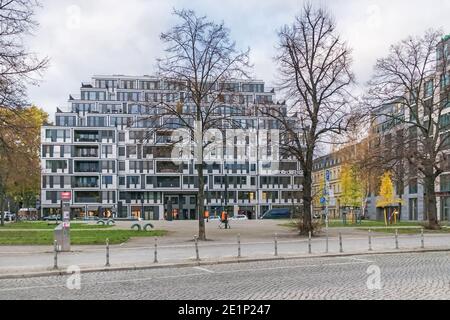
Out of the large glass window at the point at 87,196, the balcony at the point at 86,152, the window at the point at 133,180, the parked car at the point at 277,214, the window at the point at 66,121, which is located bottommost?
the parked car at the point at 277,214

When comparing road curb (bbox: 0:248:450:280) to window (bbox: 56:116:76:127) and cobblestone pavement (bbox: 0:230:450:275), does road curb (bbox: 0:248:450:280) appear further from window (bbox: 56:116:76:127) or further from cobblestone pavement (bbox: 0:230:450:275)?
window (bbox: 56:116:76:127)

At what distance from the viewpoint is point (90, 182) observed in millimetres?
103750

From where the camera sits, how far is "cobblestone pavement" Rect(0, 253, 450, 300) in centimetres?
1171

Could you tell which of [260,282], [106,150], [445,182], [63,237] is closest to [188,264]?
[260,282]

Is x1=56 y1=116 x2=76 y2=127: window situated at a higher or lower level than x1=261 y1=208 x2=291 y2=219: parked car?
higher

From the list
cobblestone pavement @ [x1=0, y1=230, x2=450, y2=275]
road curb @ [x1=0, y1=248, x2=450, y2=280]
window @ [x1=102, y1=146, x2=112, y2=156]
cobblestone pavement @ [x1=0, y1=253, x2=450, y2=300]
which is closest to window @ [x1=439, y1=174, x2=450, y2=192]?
cobblestone pavement @ [x1=0, y1=230, x2=450, y2=275]

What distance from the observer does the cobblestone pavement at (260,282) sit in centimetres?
1171

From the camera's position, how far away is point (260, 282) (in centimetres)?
1367

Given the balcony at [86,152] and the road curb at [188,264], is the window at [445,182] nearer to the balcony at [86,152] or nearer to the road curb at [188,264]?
the road curb at [188,264]

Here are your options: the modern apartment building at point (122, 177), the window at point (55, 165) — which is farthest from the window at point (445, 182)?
the window at point (55, 165)

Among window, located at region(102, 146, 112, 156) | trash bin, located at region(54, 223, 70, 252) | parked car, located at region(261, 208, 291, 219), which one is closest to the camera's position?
trash bin, located at region(54, 223, 70, 252)

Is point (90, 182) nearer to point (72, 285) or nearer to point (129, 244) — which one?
point (129, 244)

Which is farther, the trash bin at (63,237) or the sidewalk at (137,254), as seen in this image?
the trash bin at (63,237)
